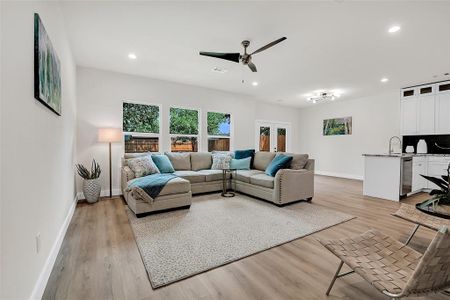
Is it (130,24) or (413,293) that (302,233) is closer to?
(413,293)

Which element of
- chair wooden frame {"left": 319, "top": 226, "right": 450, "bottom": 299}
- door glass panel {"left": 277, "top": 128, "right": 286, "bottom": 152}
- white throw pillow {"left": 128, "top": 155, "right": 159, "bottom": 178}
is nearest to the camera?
→ chair wooden frame {"left": 319, "top": 226, "right": 450, "bottom": 299}

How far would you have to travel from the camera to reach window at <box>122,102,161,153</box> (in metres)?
4.80

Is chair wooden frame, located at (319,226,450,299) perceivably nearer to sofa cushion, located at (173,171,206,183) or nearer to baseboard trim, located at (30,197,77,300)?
baseboard trim, located at (30,197,77,300)

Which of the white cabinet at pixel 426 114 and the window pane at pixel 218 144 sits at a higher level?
the white cabinet at pixel 426 114

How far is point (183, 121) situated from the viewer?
550 centimetres

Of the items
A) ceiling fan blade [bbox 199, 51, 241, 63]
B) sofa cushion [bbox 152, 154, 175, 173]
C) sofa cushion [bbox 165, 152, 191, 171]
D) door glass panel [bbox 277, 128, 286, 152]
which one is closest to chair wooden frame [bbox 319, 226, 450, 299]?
ceiling fan blade [bbox 199, 51, 241, 63]

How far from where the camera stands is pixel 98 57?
3.76m

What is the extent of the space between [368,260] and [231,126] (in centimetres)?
526

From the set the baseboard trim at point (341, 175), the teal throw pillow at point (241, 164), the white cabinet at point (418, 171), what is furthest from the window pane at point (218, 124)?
the white cabinet at point (418, 171)

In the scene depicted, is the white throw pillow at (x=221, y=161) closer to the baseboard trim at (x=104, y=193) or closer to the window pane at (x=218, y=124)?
the window pane at (x=218, y=124)

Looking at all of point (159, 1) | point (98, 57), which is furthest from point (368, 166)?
point (98, 57)

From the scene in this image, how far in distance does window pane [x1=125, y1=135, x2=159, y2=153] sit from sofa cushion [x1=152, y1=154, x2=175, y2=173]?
Answer: 80cm

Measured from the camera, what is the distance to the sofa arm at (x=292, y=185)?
141 inches

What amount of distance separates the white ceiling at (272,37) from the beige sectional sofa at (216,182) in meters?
1.87
